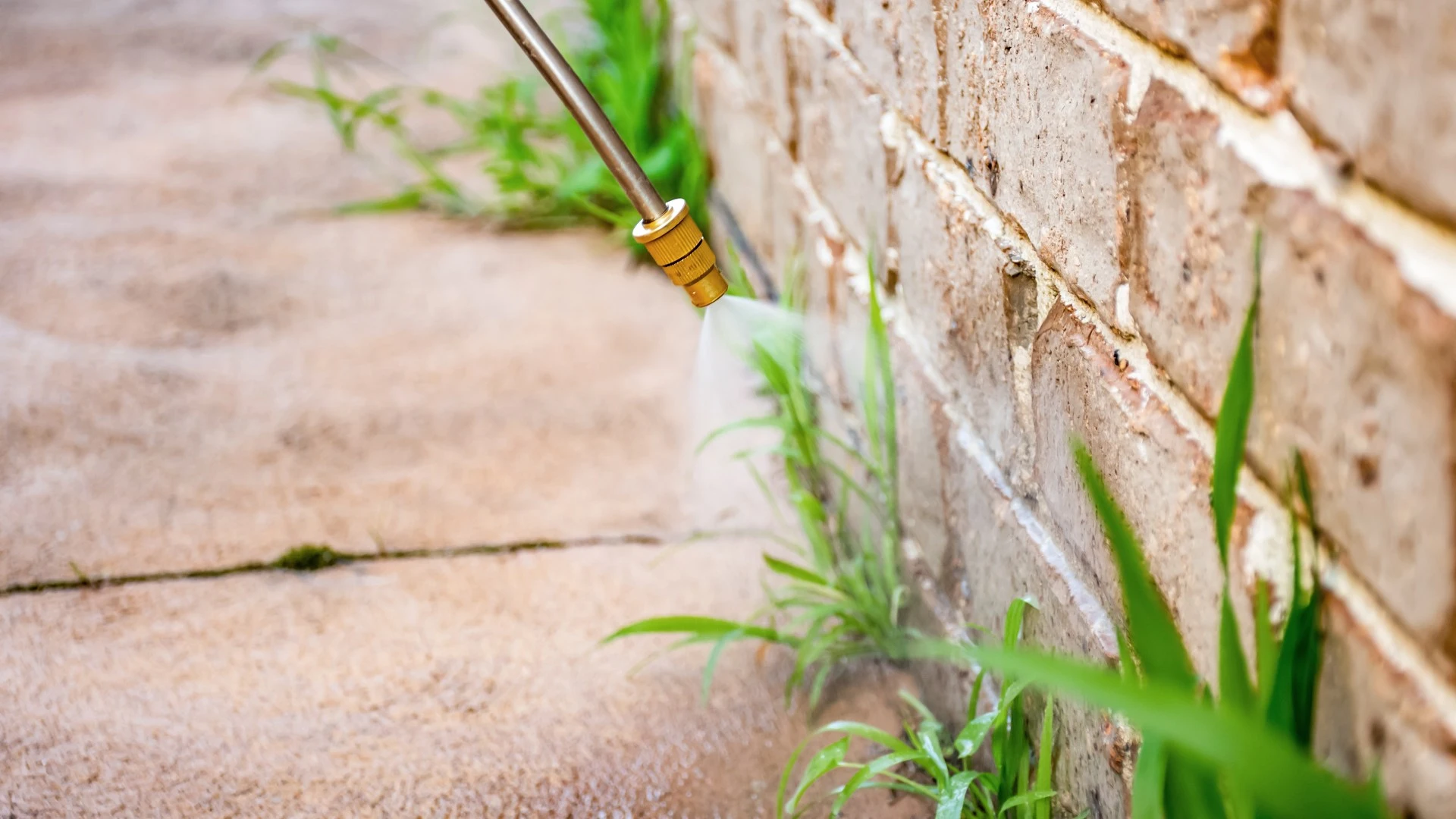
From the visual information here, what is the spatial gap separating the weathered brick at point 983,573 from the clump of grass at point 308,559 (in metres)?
0.84

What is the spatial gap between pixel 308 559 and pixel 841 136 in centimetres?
97

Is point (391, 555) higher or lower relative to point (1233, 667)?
lower

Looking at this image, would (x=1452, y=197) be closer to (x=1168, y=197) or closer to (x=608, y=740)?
(x=1168, y=197)

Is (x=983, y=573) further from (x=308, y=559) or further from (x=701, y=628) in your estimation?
(x=308, y=559)

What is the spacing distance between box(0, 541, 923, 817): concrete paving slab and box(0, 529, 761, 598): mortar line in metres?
0.02

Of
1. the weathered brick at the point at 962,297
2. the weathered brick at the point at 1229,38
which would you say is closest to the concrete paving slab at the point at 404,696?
the weathered brick at the point at 962,297

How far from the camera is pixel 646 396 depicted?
225 cm

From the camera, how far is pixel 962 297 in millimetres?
1234

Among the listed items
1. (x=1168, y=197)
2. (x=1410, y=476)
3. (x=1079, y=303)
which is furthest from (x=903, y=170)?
(x=1410, y=476)

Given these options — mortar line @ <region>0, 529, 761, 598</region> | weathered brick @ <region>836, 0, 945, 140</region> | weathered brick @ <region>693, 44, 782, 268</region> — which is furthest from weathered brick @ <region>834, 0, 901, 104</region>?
mortar line @ <region>0, 529, 761, 598</region>

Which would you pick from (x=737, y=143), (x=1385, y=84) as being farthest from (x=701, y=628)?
(x=737, y=143)

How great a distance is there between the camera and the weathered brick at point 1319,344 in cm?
57

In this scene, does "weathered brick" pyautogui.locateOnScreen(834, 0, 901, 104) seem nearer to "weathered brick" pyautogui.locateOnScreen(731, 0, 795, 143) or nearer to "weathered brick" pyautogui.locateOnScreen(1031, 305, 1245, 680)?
"weathered brick" pyautogui.locateOnScreen(731, 0, 795, 143)

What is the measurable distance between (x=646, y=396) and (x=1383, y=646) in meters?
1.71
